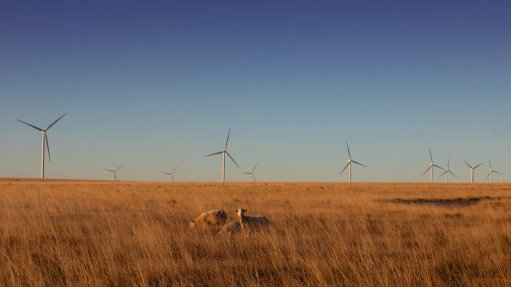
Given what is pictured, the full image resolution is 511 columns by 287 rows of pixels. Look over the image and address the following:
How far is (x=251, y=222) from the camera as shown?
47.0ft

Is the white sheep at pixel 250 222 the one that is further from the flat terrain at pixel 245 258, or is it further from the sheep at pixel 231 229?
the flat terrain at pixel 245 258

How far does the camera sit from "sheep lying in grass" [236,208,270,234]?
13.8m

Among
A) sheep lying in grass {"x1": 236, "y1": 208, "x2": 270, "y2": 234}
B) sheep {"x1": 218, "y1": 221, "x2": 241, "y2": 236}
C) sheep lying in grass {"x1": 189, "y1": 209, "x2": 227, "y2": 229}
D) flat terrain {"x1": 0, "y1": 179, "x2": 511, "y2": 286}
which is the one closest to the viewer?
flat terrain {"x1": 0, "y1": 179, "x2": 511, "y2": 286}

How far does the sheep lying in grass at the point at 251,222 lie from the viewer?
45.2ft

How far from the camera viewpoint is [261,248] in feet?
35.6

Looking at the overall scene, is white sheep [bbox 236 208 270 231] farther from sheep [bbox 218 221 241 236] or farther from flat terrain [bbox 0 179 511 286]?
flat terrain [bbox 0 179 511 286]

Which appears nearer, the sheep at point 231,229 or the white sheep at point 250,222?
the sheep at point 231,229

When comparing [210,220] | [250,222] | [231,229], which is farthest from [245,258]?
[210,220]

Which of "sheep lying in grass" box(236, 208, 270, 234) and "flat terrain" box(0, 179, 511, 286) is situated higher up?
"sheep lying in grass" box(236, 208, 270, 234)

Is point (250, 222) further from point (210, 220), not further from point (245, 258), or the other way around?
point (245, 258)

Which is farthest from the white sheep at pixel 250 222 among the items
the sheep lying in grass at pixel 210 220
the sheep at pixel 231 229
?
the sheep lying in grass at pixel 210 220

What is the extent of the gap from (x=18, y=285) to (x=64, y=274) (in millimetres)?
1104

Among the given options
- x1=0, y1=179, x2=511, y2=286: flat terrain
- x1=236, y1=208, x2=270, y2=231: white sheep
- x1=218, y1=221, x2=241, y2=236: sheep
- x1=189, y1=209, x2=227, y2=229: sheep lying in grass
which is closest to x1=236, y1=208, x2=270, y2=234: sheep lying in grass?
x1=236, y1=208, x2=270, y2=231: white sheep

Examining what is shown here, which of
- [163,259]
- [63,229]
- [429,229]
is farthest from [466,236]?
[63,229]
